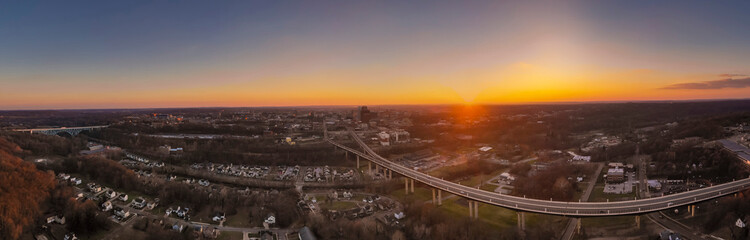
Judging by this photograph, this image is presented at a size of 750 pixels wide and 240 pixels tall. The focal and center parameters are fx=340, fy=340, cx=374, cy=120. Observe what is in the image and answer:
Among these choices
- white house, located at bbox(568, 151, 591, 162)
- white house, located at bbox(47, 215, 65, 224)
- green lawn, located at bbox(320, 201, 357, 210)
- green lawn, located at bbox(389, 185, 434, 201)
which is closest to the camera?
white house, located at bbox(47, 215, 65, 224)

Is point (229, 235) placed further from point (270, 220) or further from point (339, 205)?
point (339, 205)

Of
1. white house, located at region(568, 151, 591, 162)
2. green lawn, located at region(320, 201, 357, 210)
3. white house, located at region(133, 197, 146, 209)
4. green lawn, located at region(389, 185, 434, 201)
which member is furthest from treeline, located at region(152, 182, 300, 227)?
white house, located at region(568, 151, 591, 162)

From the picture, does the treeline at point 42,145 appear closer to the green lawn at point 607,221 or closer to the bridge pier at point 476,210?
the bridge pier at point 476,210

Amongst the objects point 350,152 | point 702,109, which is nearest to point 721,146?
point 350,152

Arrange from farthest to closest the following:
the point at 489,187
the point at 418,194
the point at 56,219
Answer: the point at 418,194 < the point at 489,187 < the point at 56,219

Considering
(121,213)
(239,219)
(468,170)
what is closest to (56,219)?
(121,213)

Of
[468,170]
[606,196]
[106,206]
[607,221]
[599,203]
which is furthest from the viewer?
[468,170]

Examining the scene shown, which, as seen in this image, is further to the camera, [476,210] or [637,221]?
[476,210]

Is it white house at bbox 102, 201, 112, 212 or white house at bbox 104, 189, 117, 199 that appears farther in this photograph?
white house at bbox 104, 189, 117, 199

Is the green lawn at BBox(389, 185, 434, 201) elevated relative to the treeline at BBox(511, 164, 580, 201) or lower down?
lower down

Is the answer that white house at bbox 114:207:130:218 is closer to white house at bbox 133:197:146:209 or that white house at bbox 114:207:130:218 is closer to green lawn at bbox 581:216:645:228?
white house at bbox 133:197:146:209

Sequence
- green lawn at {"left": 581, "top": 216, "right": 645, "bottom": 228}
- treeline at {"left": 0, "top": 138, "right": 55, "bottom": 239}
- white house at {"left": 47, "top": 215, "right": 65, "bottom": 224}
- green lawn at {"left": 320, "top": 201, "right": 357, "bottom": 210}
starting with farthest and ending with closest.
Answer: green lawn at {"left": 320, "top": 201, "right": 357, "bottom": 210}
white house at {"left": 47, "top": 215, "right": 65, "bottom": 224}
green lawn at {"left": 581, "top": 216, "right": 645, "bottom": 228}
treeline at {"left": 0, "top": 138, "right": 55, "bottom": 239}

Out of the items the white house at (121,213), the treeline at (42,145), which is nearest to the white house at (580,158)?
the white house at (121,213)
